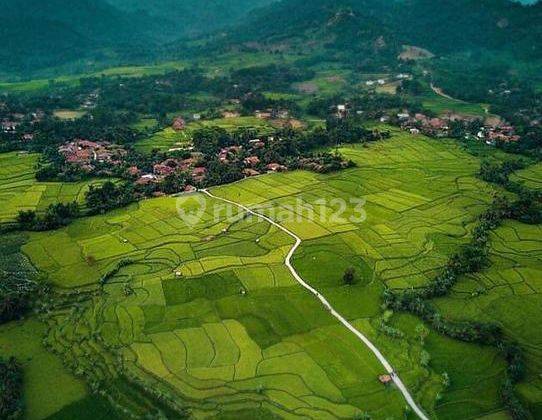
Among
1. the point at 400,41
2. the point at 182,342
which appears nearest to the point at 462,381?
the point at 182,342

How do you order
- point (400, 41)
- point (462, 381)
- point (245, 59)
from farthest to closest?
point (400, 41) → point (245, 59) → point (462, 381)

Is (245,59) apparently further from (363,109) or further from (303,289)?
(303,289)

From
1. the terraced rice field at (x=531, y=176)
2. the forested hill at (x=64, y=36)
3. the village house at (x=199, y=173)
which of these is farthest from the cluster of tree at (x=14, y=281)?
the forested hill at (x=64, y=36)

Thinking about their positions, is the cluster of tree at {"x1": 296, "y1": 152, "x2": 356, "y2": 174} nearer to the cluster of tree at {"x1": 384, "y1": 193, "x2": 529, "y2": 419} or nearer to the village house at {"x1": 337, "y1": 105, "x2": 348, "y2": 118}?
the cluster of tree at {"x1": 384, "y1": 193, "x2": 529, "y2": 419}

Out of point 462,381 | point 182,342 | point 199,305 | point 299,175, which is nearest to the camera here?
point 462,381

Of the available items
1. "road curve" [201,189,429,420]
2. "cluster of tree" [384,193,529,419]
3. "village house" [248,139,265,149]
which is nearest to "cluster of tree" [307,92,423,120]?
"village house" [248,139,265,149]

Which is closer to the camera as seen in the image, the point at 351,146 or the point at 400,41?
the point at 351,146
